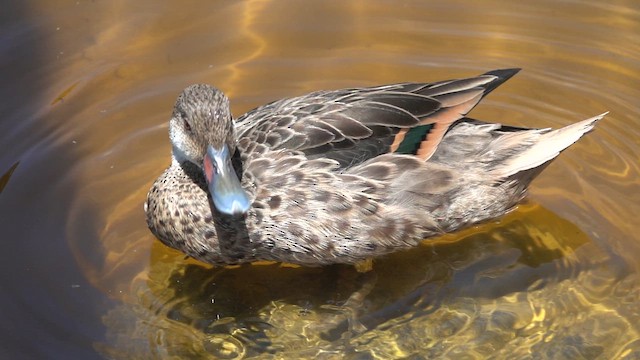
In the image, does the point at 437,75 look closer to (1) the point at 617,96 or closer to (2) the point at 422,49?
(2) the point at 422,49

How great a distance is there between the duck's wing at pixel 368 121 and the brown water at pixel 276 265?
865mm

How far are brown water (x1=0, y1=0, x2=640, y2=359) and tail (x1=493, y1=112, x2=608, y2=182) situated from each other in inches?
24.8

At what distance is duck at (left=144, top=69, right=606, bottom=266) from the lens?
5.21 metres

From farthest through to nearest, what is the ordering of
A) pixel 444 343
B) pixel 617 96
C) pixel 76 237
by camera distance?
pixel 617 96
pixel 76 237
pixel 444 343

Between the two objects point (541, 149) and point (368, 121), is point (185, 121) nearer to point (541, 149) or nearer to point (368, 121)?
point (368, 121)

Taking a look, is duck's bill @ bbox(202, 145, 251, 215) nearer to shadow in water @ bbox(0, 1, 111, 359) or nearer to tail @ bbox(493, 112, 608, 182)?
shadow in water @ bbox(0, 1, 111, 359)

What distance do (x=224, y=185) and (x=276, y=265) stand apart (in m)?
1.11

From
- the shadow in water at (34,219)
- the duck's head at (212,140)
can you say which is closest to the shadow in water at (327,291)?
the shadow in water at (34,219)

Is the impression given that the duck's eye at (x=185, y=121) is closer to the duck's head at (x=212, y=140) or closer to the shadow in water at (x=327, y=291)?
the duck's head at (x=212, y=140)

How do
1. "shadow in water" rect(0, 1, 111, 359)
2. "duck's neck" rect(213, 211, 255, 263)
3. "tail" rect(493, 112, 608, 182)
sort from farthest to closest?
1. "tail" rect(493, 112, 608, 182)
2. "duck's neck" rect(213, 211, 255, 263)
3. "shadow in water" rect(0, 1, 111, 359)

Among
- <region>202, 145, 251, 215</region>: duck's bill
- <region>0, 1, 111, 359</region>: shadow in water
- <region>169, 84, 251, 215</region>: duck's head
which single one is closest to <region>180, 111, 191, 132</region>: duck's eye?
<region>169, 84, 251, 215</region>: duck's head

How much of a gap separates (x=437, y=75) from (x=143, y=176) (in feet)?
7.29

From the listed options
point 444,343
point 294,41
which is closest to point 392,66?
point 294,41

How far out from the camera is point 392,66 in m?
7.09
